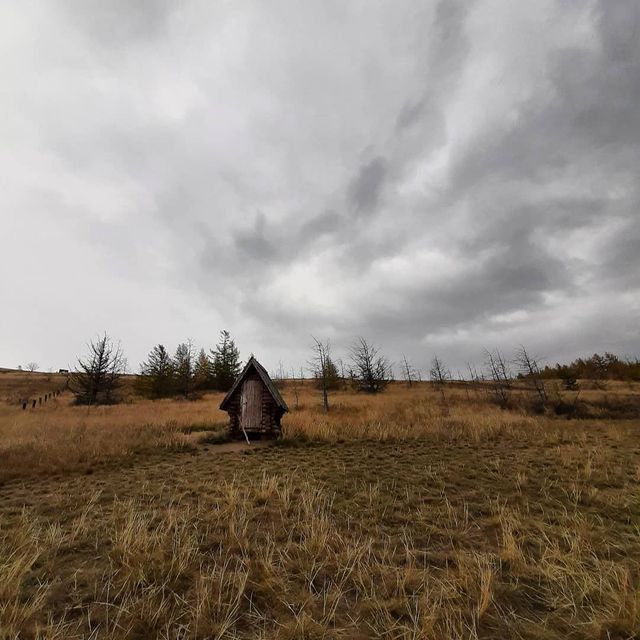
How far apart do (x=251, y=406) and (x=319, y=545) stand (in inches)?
494

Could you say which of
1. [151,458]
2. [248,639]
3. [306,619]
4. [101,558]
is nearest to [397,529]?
[306,619]

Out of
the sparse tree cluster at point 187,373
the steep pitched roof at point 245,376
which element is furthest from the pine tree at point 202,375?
the steep pitched roof at point 245,376

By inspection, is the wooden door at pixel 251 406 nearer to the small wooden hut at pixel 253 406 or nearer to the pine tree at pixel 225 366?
the small wooden hut at pixel 253 406

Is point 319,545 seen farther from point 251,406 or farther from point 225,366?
point 225,366

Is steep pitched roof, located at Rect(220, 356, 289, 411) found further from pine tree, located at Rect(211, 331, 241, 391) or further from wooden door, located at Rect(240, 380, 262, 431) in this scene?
pine tree, located at Rect(211, 331, 241, 391)

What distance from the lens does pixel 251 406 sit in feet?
57.1

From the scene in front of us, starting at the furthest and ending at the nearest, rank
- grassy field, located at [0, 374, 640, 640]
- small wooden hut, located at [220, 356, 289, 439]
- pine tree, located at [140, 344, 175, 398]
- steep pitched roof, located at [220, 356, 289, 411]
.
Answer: pine tree, located at [140, 344, 175, 398]
steep pitched roof, located at [220, 356, 289, 411]
small wooden hut, located at [220, 356, 289, 439]
grassy field, located at [0, 374, 640, 640]

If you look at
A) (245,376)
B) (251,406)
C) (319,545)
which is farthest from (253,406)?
(319,545)

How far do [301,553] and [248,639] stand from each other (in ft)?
6.37

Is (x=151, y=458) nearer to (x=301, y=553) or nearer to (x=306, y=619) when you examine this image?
(x=301, y=553)

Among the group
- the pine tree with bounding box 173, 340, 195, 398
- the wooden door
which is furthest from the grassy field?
the pine tree with bounding box 173, 340, 195, 398

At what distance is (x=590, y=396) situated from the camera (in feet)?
106

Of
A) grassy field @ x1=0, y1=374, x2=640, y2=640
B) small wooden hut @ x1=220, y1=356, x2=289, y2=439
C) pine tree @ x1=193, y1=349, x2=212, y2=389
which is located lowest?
grassy field @ x1=0, y1=374, x2=640, y2=640

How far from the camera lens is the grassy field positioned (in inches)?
148
